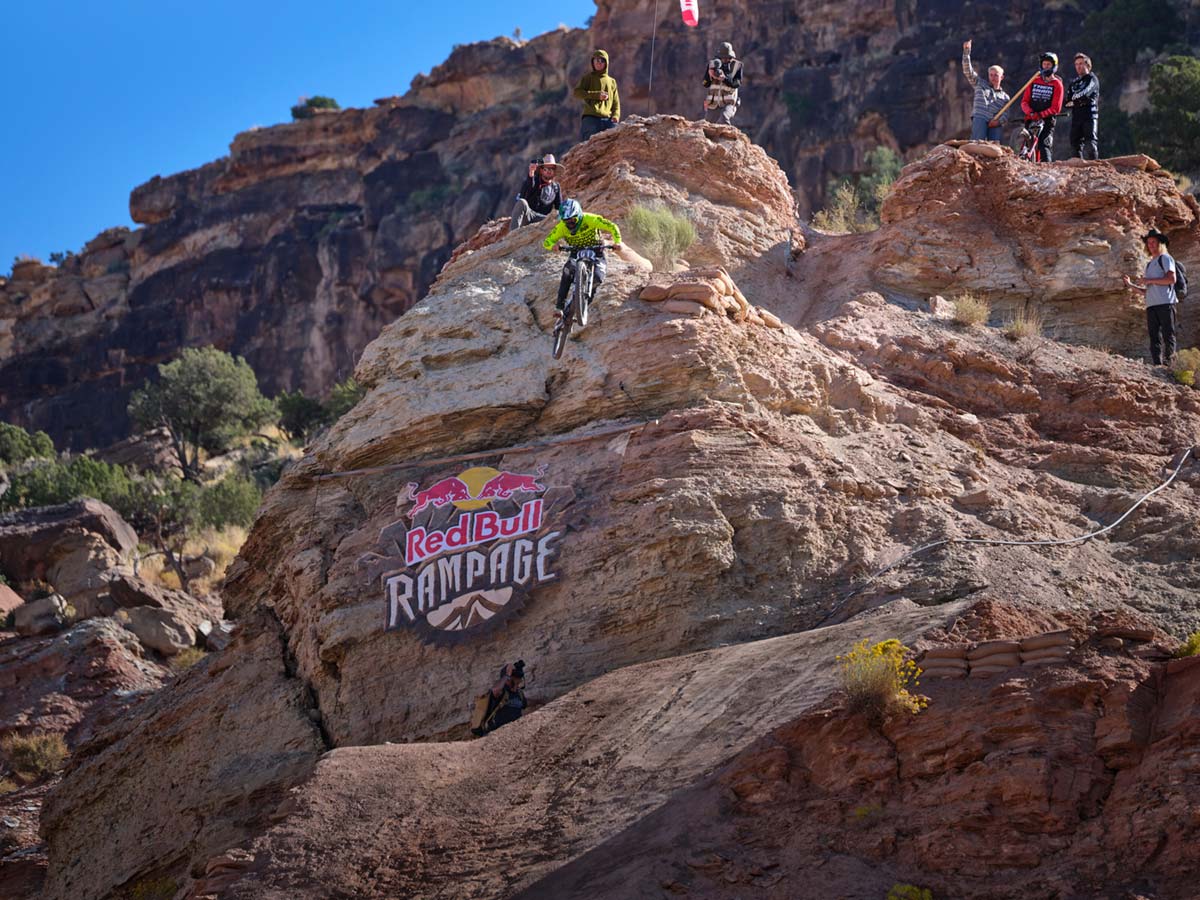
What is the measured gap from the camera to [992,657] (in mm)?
9656

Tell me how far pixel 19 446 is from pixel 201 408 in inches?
257

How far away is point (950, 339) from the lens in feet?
55.6

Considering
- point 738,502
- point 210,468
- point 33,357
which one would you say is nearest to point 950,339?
point 738,502

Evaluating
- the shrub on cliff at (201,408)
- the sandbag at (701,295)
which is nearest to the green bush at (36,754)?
the sandbag at (701,295)

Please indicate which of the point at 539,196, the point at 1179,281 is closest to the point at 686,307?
the point at 539,196

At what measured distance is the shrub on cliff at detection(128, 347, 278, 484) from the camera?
4353cm

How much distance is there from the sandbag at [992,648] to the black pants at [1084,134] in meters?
11.9

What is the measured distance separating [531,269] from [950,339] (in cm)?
497

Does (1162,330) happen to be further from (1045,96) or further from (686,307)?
(686,307)

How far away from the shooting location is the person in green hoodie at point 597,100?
20.6 meters

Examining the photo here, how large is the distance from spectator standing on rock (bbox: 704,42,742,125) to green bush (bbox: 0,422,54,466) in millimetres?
29907

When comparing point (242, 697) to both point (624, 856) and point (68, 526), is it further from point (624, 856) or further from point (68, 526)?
point (68, 526)

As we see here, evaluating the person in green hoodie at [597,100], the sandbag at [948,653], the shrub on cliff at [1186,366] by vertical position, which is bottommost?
the sandbag at [948,653]

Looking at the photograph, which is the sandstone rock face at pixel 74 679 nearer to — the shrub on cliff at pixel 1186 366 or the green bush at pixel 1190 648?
the shrub on cliff at pixel 1186 366
